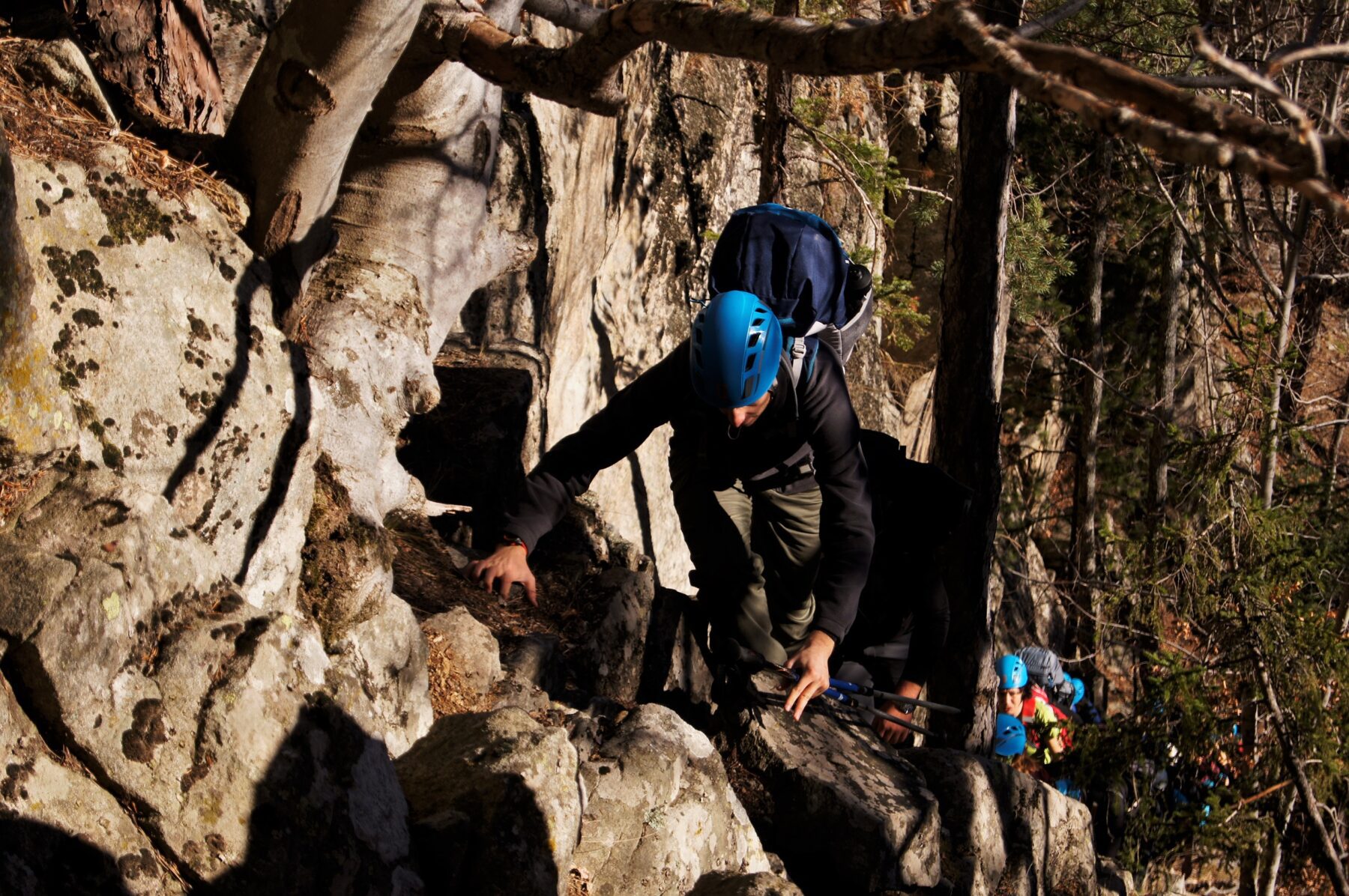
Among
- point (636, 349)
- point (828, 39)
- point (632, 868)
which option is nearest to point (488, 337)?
point (636, 349)

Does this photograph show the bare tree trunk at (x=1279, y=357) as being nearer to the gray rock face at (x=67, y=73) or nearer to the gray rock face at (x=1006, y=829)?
the gray rock face at (x=1006, y=829)

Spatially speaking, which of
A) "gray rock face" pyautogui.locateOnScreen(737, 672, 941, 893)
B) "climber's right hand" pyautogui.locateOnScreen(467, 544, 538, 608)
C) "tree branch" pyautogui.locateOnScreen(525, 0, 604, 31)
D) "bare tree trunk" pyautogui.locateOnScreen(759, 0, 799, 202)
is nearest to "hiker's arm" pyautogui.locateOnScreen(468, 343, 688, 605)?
"climber's right hand" pyautogui.locateOnScreen(467, 544, 538, 608)

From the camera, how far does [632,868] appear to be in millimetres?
3979

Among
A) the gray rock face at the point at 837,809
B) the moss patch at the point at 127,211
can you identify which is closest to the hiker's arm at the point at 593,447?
the gray rock face at the point at 837,809

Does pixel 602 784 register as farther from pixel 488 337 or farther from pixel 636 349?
pixel 636 349

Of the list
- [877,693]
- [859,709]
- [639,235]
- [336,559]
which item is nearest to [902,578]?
[877,693]

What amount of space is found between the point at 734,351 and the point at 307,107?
6.06 feet

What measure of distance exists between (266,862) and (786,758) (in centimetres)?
290

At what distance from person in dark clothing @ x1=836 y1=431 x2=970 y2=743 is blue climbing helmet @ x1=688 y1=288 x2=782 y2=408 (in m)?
1.41

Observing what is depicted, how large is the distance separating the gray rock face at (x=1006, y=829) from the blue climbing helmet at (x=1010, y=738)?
63.1 inches

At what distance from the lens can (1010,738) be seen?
28.6ft

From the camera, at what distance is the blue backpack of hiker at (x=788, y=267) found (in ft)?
16.8

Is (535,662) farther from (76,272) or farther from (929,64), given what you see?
(929,64)

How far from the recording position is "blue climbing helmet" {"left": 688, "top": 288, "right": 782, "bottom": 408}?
4457 mm
